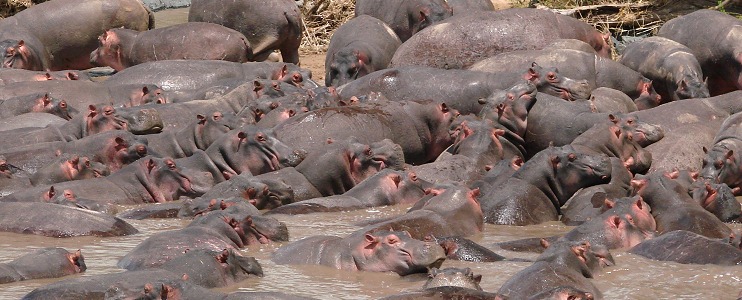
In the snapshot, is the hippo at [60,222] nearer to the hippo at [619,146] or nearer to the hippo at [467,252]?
the hippo at [467,252]

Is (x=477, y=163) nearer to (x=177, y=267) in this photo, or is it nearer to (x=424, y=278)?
(x=424, y=278)

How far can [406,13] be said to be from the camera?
13922 mm

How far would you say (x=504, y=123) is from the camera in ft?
32.4

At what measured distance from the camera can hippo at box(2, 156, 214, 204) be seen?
8.66 m

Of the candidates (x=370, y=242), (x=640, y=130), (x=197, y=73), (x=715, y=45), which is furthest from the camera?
(x=197, y=73)

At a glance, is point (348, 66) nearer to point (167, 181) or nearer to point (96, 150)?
point (96, 150)

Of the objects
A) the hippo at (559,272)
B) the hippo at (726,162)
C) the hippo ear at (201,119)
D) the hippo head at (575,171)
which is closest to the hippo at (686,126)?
the hippo at (726,162)

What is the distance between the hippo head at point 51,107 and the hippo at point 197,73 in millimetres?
1092

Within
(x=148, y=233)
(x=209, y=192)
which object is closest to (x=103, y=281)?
(x=148, y=233)

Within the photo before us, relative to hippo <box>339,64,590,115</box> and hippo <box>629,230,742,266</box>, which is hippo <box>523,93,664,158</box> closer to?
hippo <box>339,64,590,115</box>

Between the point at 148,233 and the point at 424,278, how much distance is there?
197 centimetres

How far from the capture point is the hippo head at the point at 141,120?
10281 millimetres

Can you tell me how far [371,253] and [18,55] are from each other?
826 cm

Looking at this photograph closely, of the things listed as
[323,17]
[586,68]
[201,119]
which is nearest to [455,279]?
[201,119]
